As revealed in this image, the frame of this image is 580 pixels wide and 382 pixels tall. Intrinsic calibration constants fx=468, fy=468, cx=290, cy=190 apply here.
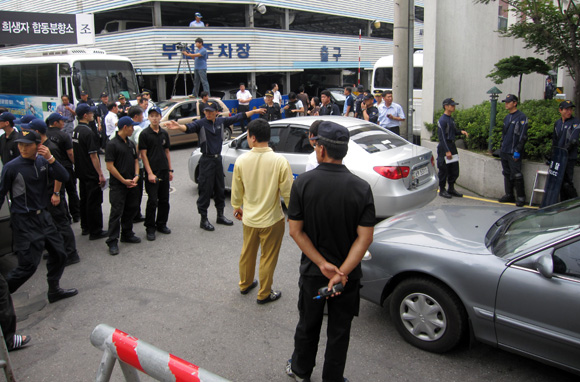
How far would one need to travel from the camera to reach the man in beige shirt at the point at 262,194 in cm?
443

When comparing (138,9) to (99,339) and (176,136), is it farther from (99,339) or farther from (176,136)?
(99,339)

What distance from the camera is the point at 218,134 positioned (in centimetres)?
683

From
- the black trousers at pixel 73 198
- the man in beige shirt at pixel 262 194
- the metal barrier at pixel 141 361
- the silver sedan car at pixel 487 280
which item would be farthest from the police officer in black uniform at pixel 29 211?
the silver sedan car at pixel 487 280

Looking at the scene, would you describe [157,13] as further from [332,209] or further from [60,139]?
[332,209]

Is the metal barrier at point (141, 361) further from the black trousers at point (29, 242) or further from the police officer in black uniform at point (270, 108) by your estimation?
the police officer in black uniform at point (270, 108)

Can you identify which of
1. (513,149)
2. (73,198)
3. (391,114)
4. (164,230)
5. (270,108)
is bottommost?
(164,230)

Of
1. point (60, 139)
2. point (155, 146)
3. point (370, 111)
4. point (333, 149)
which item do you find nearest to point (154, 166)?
point (155, 146)

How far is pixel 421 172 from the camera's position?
6.57 m

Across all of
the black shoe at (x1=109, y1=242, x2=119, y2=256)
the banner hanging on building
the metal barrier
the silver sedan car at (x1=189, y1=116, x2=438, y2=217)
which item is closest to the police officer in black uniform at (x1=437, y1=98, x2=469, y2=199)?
the silver sedan car at (x1=189, y1=116, x2=438, y2=217)

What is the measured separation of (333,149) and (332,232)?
511 millimetres

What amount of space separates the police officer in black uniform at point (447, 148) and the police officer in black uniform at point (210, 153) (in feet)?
12.0

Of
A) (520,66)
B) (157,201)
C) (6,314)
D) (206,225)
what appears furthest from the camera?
(520,66)

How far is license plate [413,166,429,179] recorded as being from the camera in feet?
21.1

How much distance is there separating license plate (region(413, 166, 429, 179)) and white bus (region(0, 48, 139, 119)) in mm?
11817
